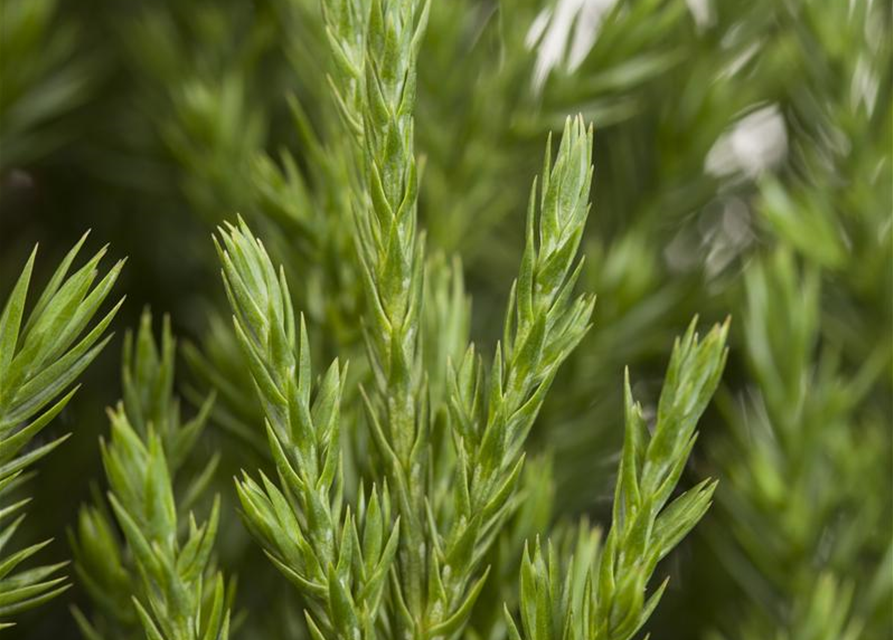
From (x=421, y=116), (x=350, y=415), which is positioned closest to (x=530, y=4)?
(x=421, y=116)

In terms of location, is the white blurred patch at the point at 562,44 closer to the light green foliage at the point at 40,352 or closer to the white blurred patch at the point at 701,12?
the white blurred patch at the point at 701,12

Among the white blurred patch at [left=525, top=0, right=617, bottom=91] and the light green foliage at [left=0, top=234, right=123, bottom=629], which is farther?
the white blurred patch at [left=525, top=0, right=617, bottom=91]

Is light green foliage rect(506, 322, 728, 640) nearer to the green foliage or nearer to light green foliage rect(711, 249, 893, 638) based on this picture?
light green foliage rect(711, 249, 893, 638)

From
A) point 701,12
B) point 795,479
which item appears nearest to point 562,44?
point 701,12

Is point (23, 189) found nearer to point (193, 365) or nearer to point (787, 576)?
point (193, 365)

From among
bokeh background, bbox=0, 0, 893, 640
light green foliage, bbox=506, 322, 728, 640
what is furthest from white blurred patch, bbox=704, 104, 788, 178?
light green foliage, bbox=506, 322, 728, 640

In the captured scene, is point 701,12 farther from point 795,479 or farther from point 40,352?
point 40,352
